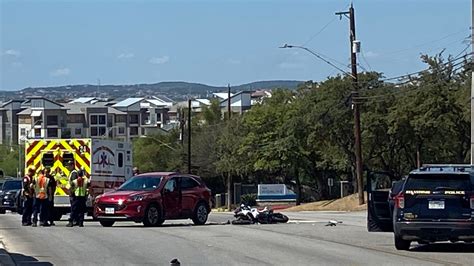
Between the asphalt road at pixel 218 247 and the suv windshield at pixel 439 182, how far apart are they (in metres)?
1.25

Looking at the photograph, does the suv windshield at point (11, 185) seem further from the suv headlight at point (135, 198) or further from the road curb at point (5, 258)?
the road curb at point (5, 258)

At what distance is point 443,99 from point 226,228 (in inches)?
1158

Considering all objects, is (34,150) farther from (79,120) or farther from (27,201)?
(79,120)

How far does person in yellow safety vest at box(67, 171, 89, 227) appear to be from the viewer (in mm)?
27898

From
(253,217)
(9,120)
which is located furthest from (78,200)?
(9,120)

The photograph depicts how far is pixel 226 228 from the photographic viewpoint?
88.6ft

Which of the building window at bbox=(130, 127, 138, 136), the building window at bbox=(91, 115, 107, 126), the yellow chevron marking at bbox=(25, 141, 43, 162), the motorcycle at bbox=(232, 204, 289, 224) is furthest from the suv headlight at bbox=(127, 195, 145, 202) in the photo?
the building window at bbox=(130, 127, 138, 136)

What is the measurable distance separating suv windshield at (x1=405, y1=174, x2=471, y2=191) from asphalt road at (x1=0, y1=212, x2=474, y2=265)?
4.11 feet

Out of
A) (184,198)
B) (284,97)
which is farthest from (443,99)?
→ (184,198)

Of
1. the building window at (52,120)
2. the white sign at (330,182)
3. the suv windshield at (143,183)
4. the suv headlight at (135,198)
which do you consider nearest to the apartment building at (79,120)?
the building window at (52,120)

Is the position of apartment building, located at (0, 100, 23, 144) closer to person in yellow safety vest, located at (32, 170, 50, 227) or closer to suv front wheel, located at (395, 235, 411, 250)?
person in yellow safety vest, located at (32, 170, 50, 227)

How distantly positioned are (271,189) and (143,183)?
41210 mm

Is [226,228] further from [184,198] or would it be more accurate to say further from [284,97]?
[284,97]

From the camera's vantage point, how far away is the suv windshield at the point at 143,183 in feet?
92.1
